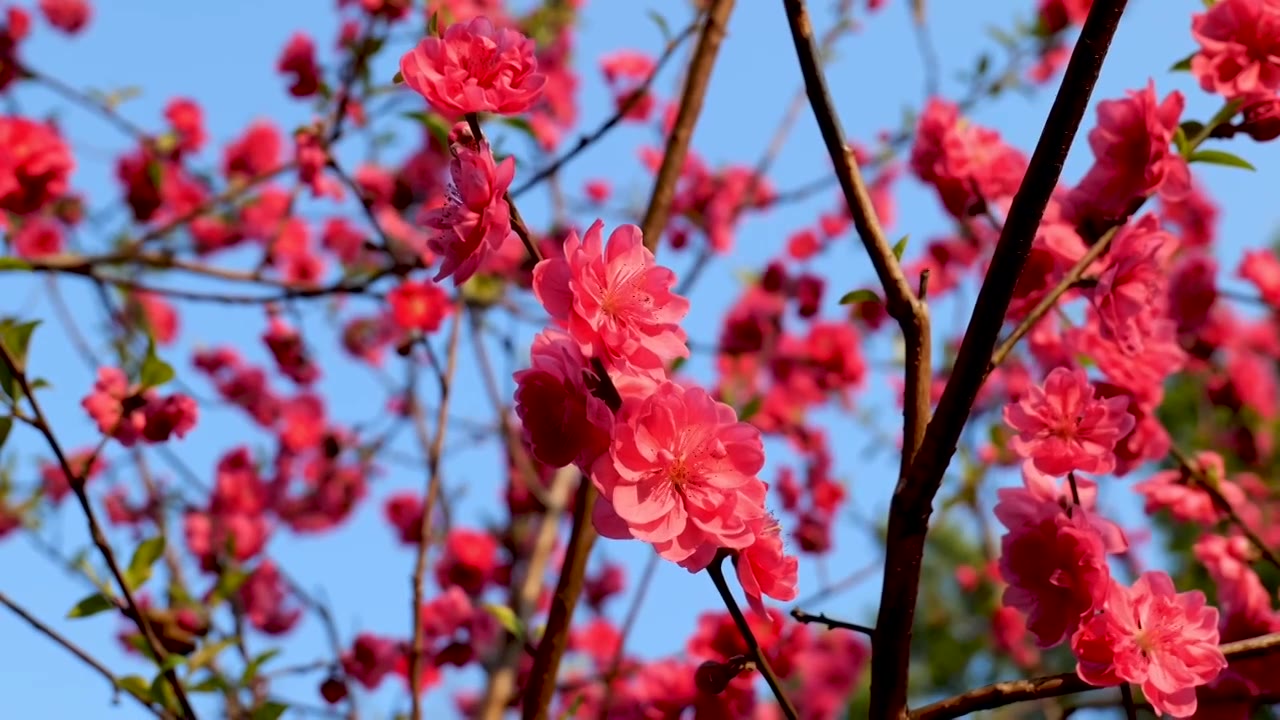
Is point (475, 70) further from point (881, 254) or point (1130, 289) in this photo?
point (1130, 289)

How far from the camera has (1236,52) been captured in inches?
56.4

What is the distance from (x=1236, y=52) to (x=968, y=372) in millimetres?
843

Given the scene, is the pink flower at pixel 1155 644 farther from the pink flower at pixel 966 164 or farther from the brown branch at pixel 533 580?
the brown branch at pixel 533 580

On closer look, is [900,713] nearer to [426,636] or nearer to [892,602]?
[892,602]

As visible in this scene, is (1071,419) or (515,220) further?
(1071,419)

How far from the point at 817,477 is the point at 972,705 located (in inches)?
119

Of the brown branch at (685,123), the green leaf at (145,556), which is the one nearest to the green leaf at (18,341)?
the green leaf at (145,556)

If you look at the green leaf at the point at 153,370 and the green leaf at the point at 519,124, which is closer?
the green leaf at the point at 153,370

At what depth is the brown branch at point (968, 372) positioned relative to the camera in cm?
89

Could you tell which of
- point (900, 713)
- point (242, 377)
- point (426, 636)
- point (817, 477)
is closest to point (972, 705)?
point (900, 713)

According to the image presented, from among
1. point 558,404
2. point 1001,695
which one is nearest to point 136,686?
point 558,404

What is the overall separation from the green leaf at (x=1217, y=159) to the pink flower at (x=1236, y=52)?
84 mm

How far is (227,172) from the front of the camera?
15.5 ft

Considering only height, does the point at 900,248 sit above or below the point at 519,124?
below
